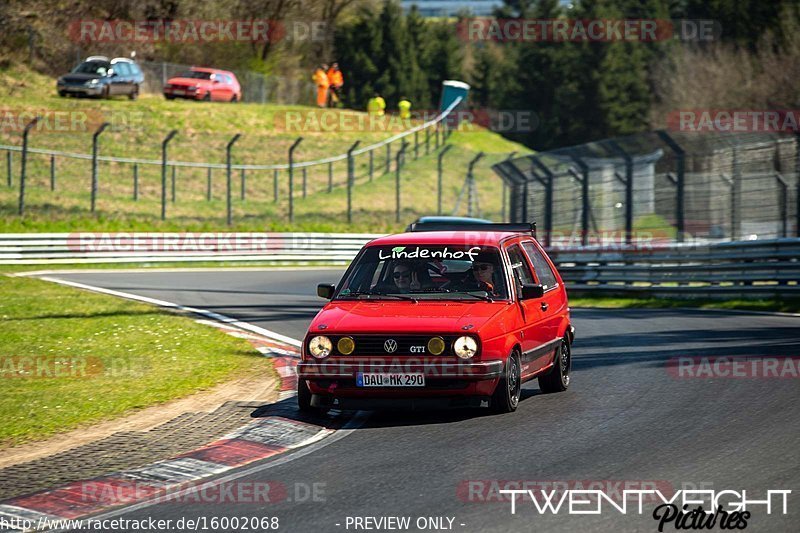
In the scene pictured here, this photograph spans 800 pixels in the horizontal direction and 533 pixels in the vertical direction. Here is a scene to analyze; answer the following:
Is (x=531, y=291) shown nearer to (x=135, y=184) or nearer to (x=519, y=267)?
(x=519, y=267)

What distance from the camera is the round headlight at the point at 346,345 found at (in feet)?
33.1

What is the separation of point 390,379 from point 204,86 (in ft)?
153

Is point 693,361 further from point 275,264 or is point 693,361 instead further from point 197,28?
point 197,28

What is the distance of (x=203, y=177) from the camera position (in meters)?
44.0

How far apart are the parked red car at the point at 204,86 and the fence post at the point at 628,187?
31.4 meters

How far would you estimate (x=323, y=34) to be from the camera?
6850 centimetres

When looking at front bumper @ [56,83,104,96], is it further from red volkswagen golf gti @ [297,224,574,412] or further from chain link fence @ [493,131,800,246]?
red volkswagen golf gti @ [297,224,574,412]

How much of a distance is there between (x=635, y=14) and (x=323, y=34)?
102 ft

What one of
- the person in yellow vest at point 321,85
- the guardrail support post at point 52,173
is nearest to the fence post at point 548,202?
the guardrail support post at point 52,173

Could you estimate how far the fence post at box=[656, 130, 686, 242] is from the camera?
2422cm

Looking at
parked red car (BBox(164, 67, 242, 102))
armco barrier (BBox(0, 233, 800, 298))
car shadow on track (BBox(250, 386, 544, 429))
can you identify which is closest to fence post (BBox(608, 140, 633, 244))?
armco barrier (BBox(0, 233, 800, 298))

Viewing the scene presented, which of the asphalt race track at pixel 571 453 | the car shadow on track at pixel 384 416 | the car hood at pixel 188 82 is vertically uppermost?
the car hood at pixel 188 82

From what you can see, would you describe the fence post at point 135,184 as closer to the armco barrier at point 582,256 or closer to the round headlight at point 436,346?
the armco barrier at point 582,256

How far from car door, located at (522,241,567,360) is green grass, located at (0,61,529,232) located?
22.6 m
